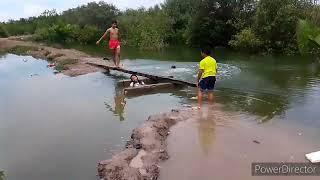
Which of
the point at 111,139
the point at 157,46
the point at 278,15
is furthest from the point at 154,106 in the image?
the point at 157,46

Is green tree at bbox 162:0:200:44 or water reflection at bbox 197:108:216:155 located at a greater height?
green tree at bbox 162:0:200:44

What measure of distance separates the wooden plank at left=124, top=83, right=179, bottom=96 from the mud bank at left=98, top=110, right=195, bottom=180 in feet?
14.0

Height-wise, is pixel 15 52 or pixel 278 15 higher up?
pixel 278 15

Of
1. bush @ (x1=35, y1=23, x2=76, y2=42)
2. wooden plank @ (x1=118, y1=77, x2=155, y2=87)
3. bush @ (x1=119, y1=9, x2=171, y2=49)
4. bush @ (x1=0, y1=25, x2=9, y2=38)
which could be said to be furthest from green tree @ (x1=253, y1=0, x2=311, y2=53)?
bush @ (x1=0, y1=25, x2=9, y2=38)

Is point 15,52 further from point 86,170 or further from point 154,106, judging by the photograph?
point 86,170

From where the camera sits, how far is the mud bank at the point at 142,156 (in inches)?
248

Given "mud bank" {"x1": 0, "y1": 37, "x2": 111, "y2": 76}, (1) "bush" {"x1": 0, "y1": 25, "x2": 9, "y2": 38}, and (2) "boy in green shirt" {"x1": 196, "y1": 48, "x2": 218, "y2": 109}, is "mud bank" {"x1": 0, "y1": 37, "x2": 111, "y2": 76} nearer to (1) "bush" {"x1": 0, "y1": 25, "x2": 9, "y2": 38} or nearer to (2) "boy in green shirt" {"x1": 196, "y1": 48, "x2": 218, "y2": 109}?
(2) "boy in green shirt" {"x1": 196, "y1": 48, "x2": 218, "y2": 109}

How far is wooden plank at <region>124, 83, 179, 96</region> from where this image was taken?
13328 millimetres

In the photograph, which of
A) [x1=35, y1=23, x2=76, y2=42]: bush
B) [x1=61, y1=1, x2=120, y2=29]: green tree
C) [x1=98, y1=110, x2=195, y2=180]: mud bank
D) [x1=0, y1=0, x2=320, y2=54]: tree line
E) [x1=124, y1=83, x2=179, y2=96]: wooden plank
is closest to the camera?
[x1=98, y1=110, x2=195, y2=180]: mud bank

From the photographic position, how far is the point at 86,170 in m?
7.06

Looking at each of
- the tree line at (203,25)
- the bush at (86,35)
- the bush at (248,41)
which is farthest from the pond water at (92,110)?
the bush at (86,35)

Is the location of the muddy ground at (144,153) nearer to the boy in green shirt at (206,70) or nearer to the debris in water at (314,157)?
the boy in green shirt at (206,70)

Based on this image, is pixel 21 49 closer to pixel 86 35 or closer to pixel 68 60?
pixel 86 35

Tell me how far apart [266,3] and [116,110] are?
20.1m
